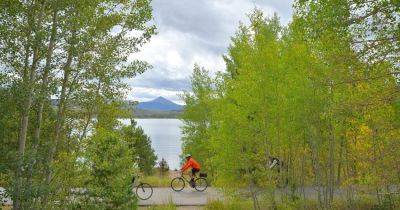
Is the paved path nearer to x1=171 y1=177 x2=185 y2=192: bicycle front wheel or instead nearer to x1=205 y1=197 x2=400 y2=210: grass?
x1=171 y1=177 x2=185 y2=192: bicycle front wheel

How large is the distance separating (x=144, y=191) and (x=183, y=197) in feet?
5.71

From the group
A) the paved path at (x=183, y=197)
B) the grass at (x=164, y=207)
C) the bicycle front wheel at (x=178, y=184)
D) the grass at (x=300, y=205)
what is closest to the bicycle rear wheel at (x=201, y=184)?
the paved path at (x=183, y=197)

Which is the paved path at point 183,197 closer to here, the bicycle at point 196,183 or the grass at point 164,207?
the bicycle at point 196,183

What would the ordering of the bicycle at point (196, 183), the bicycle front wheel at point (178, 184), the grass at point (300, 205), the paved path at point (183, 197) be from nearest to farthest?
the grass at point (300, 205) → the paved path at point (183, 197) → the bicycle at point (196, 183) → the bicycle front wheel at point (178, 184)

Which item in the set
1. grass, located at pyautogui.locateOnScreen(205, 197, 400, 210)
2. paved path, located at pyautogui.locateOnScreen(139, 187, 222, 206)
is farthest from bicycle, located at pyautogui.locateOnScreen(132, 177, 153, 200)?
grass, located at pyautogui.locateOnScreen(205, 197, 400, 210)

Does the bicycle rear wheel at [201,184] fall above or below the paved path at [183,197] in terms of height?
above

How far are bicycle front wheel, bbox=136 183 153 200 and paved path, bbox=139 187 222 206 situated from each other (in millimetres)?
254

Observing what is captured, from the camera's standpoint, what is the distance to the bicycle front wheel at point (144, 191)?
20156 mm

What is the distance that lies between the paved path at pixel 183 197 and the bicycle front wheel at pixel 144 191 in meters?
0.25

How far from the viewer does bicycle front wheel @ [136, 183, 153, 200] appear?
20.2 meters

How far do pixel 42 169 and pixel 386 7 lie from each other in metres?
7.64

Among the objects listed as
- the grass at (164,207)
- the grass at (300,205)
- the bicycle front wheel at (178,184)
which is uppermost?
the bicycle front wheel at (178,184)

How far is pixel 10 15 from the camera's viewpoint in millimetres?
9344

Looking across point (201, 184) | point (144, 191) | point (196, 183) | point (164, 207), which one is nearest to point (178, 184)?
point (196, 183)
